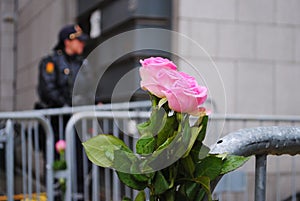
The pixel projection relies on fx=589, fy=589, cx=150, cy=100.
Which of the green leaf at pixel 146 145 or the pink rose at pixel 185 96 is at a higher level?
the pink rose at pixel 185 96

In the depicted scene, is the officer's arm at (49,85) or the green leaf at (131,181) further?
the officer's arm at (49,85)

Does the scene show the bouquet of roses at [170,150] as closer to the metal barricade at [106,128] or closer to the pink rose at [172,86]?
the pink rose at [172,86]

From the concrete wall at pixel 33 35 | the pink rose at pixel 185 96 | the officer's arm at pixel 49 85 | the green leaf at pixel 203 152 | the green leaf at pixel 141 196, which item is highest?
the concrete wall at pixel 33 35

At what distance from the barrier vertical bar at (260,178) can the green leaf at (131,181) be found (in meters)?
0.30

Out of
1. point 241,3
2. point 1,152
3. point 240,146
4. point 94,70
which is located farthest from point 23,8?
point 240,146

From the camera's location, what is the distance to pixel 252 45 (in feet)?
21.8

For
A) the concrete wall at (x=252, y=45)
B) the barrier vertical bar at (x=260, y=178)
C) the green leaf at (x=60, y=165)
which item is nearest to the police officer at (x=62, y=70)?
the concrete wall at (x=252, y=45)

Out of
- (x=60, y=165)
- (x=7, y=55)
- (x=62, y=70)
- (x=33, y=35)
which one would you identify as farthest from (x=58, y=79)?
(x=7, y=55)

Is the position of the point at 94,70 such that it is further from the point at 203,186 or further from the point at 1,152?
the point at 203,186

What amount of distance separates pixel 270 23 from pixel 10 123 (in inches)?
146

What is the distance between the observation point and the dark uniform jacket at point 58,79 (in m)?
5.95

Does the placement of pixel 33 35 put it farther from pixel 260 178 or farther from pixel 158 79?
pixel 158 79

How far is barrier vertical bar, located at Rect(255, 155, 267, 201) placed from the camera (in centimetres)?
131

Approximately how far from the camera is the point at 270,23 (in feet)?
22.0
